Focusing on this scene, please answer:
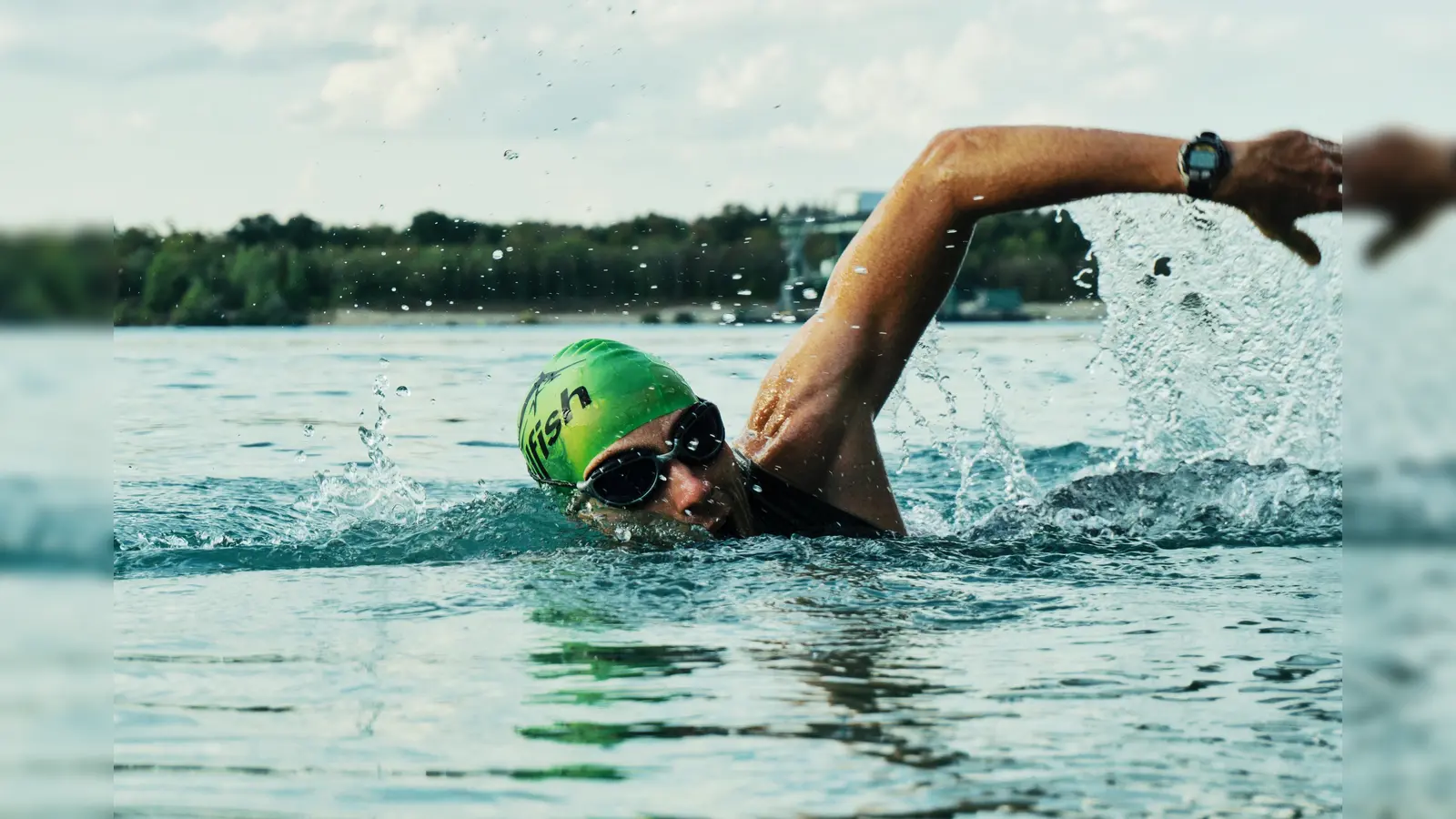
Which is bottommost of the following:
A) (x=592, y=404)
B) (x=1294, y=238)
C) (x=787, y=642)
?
(x=787, y=642)

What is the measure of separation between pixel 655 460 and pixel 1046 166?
1.53 m

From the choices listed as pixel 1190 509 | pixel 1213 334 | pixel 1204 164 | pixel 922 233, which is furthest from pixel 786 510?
pixel 1213 334

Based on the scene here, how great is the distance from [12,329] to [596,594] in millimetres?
3018

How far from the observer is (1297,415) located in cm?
641

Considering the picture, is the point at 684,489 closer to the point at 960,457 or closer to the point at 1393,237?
the point at 960,457

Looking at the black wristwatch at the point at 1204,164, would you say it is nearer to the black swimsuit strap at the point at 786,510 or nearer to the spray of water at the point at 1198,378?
the black swimsuit strap at the point at 786,510

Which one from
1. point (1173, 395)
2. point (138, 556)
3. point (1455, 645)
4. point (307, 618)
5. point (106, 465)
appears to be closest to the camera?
point (1455, 645)

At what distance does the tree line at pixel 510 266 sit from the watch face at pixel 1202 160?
123 inches

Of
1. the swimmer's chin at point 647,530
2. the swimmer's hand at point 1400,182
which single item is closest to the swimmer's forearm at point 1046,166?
the swimmer's chin at point 647,530

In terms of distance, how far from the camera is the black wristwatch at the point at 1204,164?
323 cm

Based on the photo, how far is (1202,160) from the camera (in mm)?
3254

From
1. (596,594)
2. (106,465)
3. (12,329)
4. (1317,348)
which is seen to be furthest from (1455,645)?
(1317,348)

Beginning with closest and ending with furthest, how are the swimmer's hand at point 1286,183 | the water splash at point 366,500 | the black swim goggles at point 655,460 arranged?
the swimmer's hand at point 1286,183 → the black swim goggles at point 655,460 → the water splash at point 366,500

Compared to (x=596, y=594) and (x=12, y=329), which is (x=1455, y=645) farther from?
(x=596, y=594)
